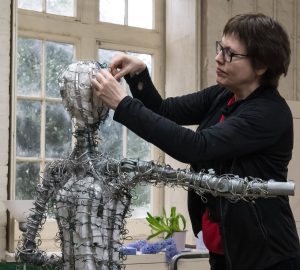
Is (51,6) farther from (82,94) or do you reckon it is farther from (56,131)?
(82,94)

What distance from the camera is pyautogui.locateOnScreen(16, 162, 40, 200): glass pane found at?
260 centimetres

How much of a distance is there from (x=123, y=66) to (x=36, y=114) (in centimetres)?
142

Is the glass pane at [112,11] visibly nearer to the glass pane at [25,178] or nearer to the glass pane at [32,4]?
the glass pane at [32,4]

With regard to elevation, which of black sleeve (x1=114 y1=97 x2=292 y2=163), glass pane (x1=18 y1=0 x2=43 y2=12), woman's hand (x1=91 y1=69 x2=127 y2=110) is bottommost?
black sleeve (x1=114 y1=97 x2=292 y2=163)

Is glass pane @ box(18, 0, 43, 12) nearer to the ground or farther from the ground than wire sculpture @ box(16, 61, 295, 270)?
farther from the ground

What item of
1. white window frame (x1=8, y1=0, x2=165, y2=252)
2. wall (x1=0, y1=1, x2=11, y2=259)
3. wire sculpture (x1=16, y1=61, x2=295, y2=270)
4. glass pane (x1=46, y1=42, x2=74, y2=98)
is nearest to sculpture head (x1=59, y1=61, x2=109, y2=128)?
wire sculpture (x1=16, y1=61, x2=295, y2=270)

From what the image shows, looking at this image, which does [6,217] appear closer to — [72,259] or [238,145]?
[72,259]

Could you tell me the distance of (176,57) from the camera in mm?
2947

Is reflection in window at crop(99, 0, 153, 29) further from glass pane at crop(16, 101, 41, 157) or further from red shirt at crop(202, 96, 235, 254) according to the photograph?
red shirt at crop(202, 96, 235, 254)

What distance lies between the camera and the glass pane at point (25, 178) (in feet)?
8.52

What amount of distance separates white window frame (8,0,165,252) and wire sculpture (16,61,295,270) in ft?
4.15

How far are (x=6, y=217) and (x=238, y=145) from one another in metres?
1.37

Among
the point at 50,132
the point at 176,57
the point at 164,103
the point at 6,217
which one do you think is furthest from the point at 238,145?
the point at 176,57

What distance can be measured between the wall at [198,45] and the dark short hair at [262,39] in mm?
1543
